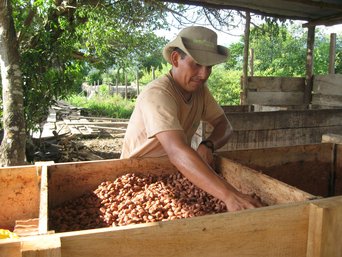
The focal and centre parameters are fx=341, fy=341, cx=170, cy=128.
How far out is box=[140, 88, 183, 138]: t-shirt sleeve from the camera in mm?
1972

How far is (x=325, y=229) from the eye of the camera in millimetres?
1251

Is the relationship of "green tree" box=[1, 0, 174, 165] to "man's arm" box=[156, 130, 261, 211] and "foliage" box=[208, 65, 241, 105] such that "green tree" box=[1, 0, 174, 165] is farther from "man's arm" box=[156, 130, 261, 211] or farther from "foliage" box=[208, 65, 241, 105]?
"foliage" box=[208, 65, 241, 105]

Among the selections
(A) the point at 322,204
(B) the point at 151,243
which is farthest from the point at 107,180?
(A) the point at 322,204

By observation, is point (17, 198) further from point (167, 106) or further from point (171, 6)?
point (171, 6)

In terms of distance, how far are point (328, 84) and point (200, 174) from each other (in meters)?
5.82

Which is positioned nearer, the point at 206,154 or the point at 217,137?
the point at 206,154

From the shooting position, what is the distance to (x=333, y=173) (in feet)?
9.23

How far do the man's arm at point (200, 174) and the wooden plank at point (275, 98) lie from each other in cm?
498

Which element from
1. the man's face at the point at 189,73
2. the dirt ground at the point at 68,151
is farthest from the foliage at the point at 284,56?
the man's face at the point at 189,73

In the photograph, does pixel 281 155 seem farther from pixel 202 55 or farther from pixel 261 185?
pixel 202 55

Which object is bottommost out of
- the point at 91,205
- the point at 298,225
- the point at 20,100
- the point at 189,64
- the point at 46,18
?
the point at 91,205

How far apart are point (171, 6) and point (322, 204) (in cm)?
738

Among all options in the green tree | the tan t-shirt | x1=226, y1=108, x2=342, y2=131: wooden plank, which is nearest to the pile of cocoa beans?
the tan t-shirt

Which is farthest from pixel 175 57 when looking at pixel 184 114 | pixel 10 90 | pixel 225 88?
pixel 225 88
